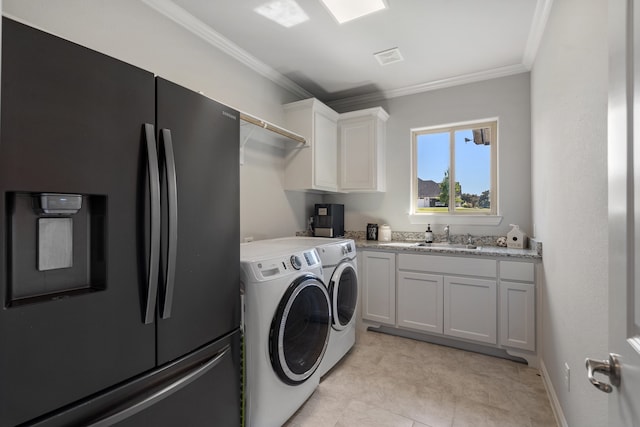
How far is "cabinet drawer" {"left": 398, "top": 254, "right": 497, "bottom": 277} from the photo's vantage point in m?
2.46

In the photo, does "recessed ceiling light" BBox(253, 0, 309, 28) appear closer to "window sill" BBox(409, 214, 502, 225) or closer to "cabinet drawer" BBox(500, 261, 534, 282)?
"window sill" BBox(409, 214, 502, 225)

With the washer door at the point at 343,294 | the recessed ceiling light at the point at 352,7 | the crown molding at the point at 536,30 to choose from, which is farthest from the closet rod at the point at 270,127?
the crown molding at the point at 536,30

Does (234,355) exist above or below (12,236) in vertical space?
below

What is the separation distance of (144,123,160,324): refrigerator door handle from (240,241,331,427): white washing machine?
0.51 metres

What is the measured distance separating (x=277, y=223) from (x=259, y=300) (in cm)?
154

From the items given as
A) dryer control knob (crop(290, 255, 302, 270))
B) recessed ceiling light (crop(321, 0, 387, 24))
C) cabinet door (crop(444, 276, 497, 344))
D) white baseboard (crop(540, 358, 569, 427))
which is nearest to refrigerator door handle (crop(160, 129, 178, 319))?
dryer control knob (crop(290, 255, 302, 270))

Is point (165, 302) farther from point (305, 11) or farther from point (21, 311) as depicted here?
point (305, 11)

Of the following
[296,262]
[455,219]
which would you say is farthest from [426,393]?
[455,219]

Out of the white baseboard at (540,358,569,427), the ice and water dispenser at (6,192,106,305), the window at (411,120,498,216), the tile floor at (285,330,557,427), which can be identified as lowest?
the tile floor at (285,330,557,427)

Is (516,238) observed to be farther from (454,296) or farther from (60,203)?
(60,203)

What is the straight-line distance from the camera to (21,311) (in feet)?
2.51

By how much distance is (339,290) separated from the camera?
2.30 metres

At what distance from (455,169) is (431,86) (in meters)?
0.94

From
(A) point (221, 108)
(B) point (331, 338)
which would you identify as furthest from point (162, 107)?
(B) point (331, 338)
